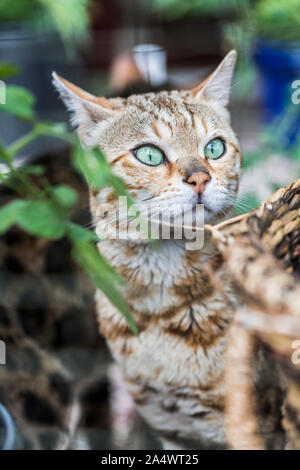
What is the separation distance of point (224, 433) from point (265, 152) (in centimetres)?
31

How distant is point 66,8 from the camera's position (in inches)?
34.5

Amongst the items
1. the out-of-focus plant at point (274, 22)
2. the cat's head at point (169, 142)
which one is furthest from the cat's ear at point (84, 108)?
the out-of-focus plant at point (274, 22)

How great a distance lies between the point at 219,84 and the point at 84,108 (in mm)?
132

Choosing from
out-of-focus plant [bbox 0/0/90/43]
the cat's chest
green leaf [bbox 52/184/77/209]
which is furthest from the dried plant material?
out-of-focus plant [bbox 0/0/90/43]

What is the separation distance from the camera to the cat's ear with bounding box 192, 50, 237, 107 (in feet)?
1.81

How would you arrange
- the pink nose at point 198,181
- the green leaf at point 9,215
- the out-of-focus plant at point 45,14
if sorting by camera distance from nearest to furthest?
the green leaf at point 9,215
the pink nose at point 198,181
the out-of-focus plant at point 45,14

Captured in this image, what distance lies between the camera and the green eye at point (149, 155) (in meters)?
0.52

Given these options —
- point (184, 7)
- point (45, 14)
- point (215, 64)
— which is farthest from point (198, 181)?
point (184, 7)

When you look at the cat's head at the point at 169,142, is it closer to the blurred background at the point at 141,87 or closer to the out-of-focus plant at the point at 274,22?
the blurred background at the point at 141,87

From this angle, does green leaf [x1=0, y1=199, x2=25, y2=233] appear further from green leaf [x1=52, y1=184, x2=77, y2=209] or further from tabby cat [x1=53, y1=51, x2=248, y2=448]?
tabby cat [x1=53, y1=51, x2=248, y2=448]

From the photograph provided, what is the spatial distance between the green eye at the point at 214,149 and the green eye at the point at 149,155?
45 millimetres

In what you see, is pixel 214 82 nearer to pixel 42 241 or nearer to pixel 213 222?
pixel 213 222

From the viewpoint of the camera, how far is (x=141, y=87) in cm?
65

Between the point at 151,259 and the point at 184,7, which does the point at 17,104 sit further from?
Answer: the point at 184,7
